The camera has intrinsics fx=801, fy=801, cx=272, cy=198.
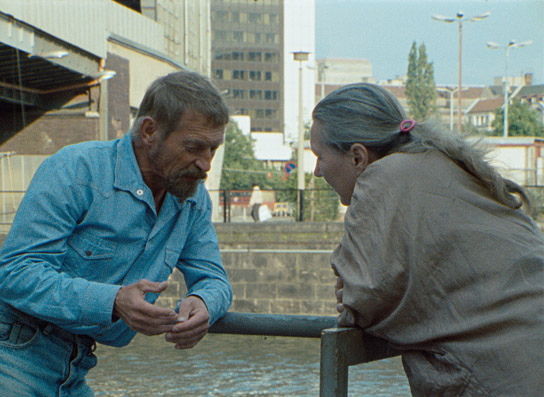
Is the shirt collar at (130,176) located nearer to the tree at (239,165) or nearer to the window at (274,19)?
the tree at (239,165)

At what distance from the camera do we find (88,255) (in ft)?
7.23

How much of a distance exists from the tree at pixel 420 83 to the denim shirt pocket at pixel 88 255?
8897cm

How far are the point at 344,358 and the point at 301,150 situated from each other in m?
23.4

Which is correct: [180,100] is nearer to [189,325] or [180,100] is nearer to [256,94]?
[189,325]

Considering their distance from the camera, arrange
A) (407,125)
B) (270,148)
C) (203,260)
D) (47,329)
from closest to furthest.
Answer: (407,125) → (47,329) → (203,260) → (270,148)

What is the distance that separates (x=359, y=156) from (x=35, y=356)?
3.40ft

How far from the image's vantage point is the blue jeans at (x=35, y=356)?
7.05 feet

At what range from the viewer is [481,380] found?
1.63 meters

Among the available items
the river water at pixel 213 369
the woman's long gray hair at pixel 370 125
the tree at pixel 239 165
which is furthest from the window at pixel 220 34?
the woman's long gray hair at pixel 370 125

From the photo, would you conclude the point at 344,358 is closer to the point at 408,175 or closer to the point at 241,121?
the point at 408,175

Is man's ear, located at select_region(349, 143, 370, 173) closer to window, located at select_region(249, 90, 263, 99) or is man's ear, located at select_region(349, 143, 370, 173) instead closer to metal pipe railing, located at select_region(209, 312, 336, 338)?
metal pipe railing, located at select_region(209, 312, 336, 338)

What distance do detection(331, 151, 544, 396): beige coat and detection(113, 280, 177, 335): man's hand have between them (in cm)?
50

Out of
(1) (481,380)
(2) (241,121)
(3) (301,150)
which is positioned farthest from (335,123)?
(2) (241,121)

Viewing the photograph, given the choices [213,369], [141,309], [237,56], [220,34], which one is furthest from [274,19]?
[141,309]
